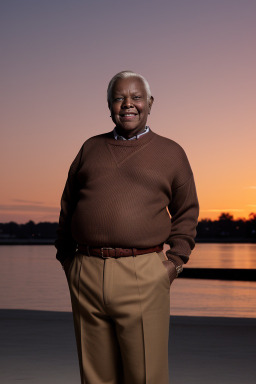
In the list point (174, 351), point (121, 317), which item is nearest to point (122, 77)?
A: point (121, 317)

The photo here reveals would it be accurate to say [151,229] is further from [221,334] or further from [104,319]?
[221,334]

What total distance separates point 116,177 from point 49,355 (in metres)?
3.75

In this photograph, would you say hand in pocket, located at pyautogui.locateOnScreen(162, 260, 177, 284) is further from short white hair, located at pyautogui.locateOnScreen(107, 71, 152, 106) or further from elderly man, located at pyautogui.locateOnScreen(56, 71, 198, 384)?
short white hair, located at pyautogui.locateOnScreen(107, 71, 152, 106)

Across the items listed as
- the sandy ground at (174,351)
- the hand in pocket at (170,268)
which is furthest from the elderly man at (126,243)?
the sandy ground at (174,351)

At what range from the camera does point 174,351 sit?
22.7ft

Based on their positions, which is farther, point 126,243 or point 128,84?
point 128,84

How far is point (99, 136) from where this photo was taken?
347cm

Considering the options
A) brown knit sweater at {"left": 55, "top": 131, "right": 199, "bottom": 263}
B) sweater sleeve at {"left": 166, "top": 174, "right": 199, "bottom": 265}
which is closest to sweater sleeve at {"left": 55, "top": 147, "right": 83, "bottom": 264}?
brown knit sweater at {"left": 55, "top": 131, "right": 199, "bottom": 263}

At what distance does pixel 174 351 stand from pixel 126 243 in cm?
391

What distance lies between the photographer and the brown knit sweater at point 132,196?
3230 millimetres

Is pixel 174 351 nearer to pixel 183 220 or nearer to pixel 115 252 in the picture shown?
pixel 183 220

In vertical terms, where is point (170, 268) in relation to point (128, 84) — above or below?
below

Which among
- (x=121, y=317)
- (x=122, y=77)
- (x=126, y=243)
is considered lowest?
(x=121, y=317)

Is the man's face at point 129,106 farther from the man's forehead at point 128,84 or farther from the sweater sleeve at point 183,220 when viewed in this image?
the sweater sleeve at point 183,220
